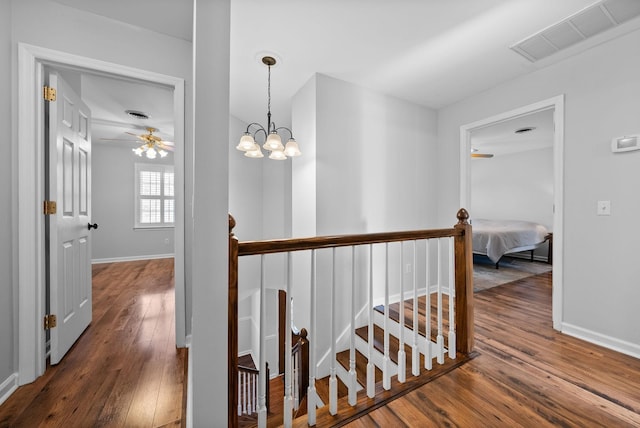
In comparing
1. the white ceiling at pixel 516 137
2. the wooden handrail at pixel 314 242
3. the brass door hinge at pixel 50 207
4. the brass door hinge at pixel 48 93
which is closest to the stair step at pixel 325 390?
the wooden handrail at pixel 314 242

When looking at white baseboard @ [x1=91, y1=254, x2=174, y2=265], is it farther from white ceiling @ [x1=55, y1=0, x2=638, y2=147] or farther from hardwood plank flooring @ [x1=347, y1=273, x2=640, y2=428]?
hardwood plank flooring @ [x1=347, y1=273, x2=640, y2=428]

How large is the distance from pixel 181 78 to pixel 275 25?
2.69ft

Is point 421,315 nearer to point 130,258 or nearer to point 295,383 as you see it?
point 295,383

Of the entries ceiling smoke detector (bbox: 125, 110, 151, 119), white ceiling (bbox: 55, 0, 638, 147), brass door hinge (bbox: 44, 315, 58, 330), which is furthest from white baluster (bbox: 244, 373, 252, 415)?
ceiling smoke detector (bbox: 125, 110, 151, 119)

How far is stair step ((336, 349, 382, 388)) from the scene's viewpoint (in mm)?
2084

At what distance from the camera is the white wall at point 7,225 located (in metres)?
1.47

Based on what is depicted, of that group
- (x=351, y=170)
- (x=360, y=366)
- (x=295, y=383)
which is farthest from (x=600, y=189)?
(x=295, y=383)

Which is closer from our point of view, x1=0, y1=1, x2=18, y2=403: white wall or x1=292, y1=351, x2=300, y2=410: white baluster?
x1=0, y1=1, x2=18, y2=403: white wall

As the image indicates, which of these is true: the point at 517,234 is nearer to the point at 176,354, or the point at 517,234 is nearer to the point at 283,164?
the point at 283,164

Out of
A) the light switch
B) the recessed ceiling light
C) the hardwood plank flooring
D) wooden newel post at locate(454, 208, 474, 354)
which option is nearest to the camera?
the hardwood plank flooring

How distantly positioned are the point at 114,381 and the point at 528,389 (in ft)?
8.20

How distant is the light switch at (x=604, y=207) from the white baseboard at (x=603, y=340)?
37.7 inches

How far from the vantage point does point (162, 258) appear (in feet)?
19.1

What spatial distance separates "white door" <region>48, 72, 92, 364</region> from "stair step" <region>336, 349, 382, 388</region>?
6.89ft
